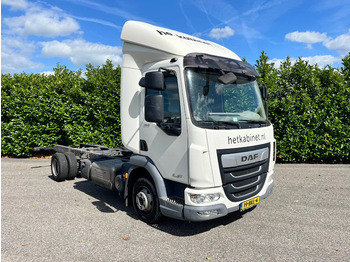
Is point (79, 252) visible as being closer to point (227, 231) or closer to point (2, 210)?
point (227, 231)

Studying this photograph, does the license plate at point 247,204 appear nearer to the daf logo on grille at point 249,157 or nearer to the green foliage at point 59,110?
the daf logo on grille at point 249,157

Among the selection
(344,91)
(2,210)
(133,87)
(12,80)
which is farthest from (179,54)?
(12,80)

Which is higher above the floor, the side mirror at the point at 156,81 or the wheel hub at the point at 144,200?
the side mirror at the point at 156,81

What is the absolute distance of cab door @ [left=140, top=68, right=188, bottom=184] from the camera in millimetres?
3602

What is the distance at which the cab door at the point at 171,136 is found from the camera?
360 cm

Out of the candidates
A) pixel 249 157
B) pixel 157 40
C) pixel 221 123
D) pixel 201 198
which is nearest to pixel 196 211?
pixel 201 198

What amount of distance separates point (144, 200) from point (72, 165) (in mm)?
3469

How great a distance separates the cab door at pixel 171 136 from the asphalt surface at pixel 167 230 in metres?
0.97

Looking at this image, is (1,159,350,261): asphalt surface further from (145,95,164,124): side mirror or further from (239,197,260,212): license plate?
(145,95,164,124): side mirror

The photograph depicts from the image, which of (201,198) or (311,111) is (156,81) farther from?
(311,111)

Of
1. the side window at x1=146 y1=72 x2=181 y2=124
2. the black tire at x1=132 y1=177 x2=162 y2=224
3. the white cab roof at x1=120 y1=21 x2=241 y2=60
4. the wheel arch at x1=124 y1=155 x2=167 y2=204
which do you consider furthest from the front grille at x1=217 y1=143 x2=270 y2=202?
the white cab roof at x1=120 y1=21 x2=241 y2=60

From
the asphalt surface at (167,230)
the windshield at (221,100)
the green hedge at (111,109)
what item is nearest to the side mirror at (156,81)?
the windshield at (221,100)

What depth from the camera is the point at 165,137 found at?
3852 millimetres

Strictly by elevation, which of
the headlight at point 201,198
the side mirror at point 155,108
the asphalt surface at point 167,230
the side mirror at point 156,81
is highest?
the side mirror at point 156,81
